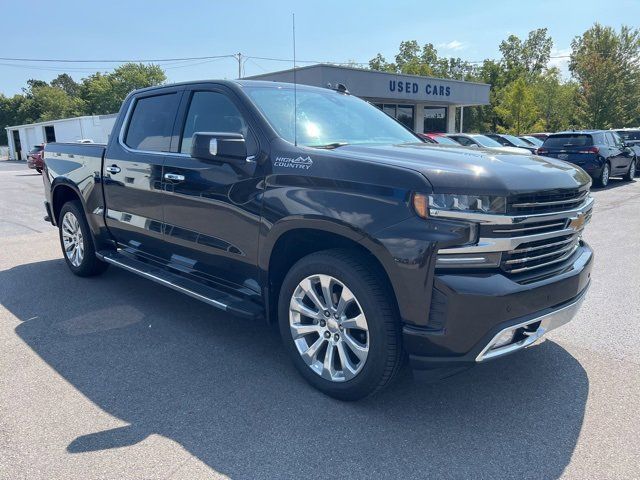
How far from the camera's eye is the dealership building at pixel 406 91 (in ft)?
72.1

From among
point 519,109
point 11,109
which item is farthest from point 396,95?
point 11,109

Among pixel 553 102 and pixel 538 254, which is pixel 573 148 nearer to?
pixel 538 254

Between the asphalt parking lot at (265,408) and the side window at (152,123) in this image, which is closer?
the asphalt parking lot at (265,408)

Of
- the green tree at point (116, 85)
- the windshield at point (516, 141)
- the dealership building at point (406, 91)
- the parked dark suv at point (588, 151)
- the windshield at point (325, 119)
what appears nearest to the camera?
the windshield at point (325, 119)

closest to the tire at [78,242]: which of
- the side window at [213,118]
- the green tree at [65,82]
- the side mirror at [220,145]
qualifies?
the side window at [213,118]

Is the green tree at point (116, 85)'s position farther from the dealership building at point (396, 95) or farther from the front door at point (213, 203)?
the front door at point (213, 203)

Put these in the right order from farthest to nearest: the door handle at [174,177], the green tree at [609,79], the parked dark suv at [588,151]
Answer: the green tree at [609,79] → the parked dark suv at [588,151] → the door handle at [174,177]

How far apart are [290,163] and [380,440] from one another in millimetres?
1734

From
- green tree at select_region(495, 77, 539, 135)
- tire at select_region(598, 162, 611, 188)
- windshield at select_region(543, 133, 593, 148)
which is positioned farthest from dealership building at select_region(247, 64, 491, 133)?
tire at select_region(598, 162, 611, 188)

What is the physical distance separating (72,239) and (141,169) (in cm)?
203

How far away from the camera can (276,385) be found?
11.2ft

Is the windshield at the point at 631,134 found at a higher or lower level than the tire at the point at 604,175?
higher

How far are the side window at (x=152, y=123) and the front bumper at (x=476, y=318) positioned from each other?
2.81 m

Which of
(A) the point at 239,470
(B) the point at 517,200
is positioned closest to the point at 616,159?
(B) the point at 517,200
